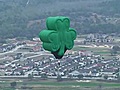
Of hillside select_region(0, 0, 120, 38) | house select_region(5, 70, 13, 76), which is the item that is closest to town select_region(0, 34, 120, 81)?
house select_region(5, 70, 13, 76)

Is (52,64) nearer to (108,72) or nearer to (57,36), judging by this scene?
(108,72)

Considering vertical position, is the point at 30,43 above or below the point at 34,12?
below

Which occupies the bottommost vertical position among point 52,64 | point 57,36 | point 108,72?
point 108,72

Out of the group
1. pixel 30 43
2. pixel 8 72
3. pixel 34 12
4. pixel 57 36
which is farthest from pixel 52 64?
pixel 57 36

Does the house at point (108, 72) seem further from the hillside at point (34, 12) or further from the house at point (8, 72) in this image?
the hillside at point (34, 12)

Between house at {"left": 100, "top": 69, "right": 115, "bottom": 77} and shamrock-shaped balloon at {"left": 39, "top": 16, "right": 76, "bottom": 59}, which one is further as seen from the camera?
house at {"left": 100, "top": 69, "right": 115, "bottom": 77}

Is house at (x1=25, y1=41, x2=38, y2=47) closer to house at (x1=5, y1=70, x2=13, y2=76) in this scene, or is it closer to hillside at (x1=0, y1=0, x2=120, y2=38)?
hillside at (x1=0, y1=0, x2=120, y2=38)

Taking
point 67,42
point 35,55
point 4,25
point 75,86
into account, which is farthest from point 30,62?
point 67,42

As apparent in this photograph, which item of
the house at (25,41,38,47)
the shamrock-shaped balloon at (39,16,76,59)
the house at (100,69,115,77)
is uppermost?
the shamrock-shaped balloon at (39,16,76,59)

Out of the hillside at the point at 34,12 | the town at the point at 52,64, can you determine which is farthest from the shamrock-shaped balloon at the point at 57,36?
the hillside at the point at 34,12
